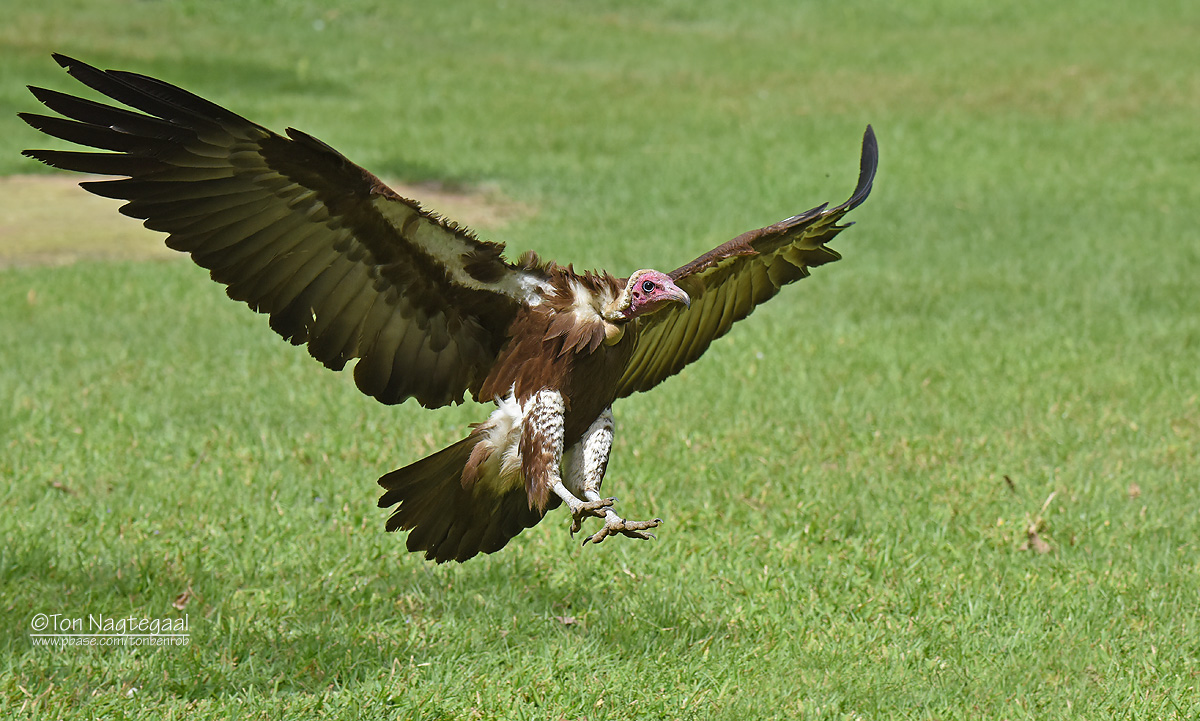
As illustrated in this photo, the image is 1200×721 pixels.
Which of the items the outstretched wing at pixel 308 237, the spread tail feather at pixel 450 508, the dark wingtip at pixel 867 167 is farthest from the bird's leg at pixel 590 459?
the dark wingtip at pixel 867 167

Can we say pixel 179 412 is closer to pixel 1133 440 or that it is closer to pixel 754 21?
pixel 1133 440

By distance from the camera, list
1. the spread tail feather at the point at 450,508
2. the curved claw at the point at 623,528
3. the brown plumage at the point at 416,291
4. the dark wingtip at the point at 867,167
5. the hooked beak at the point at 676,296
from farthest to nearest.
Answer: the dark wingtip at the point at 867,167 < the spread tail feather at the point at 450,508 < the hooked beak at the point at 676,296 < the brown plumage at the point at 416,291 < the curved claw at the point at 623,528

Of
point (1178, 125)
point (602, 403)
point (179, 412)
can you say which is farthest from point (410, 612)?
point (1178, 125)

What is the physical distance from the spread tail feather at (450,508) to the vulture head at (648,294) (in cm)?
68

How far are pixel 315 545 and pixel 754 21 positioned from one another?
78.9 feet

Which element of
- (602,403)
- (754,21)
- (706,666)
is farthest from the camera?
(754,21)

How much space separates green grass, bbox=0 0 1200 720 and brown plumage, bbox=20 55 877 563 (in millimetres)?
860

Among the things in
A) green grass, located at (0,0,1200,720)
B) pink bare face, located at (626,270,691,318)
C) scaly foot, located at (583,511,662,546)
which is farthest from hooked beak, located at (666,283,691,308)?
green grass, located at (0,0,1200,720)

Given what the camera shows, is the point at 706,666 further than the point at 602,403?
Yes

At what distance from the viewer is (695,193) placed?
44.3 feet

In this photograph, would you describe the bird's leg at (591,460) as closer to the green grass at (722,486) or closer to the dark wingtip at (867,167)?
the green grass at (722,486)

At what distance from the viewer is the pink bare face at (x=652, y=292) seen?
3.54 meters

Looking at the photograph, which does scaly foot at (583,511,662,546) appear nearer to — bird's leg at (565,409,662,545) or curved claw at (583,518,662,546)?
curved claw at (583,518,662,546)

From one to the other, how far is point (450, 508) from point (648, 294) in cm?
100
